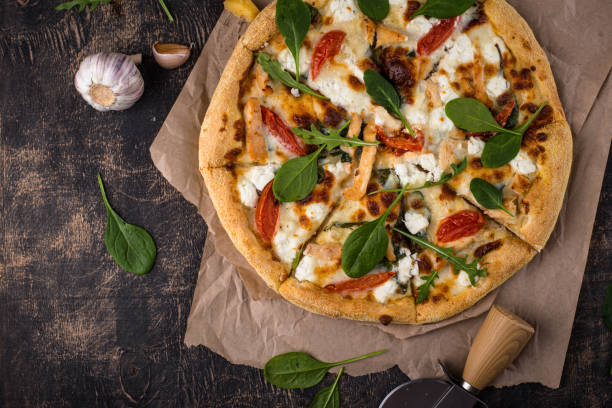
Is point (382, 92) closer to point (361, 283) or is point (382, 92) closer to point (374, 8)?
point (374, 8)

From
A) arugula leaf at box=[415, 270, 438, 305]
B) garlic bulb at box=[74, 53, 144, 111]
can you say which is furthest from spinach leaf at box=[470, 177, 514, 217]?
garlic bulb at box=[74, 53, 144, 111]

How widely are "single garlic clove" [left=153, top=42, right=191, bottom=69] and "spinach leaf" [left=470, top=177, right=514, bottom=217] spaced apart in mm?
2019

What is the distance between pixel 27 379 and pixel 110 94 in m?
2.08

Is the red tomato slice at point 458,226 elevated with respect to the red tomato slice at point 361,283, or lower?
elevated

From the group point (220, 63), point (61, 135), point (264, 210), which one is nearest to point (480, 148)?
point (264, 210)

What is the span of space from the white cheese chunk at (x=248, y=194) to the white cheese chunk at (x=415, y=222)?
36.9 inches

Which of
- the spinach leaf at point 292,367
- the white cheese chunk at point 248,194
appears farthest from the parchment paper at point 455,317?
the white cheese chunk at point 248,194

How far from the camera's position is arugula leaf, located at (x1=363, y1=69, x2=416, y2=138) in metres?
2.56

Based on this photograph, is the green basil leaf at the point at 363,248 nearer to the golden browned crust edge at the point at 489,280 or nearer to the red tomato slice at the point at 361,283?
the red tomato slice at the point at 361,283

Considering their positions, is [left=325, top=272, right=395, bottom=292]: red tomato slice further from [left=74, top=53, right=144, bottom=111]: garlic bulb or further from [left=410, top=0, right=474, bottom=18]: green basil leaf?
[left=74, top=53, right=144, bottom=111]: garlic bulb

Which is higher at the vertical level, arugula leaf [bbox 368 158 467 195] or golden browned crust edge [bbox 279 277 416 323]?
arugula leaf [bbox 368 158 467 195]

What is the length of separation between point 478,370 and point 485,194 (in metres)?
1.08

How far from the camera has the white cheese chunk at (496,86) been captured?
268 cm

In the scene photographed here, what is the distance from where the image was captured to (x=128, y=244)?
9.69 ft
